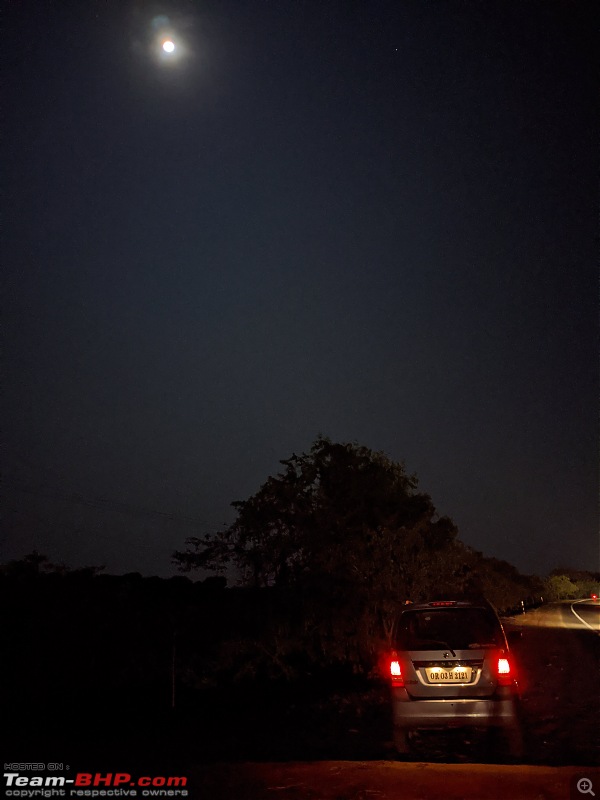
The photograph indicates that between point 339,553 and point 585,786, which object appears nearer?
point 585,786

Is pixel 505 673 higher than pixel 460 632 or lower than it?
lower

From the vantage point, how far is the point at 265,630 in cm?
2002

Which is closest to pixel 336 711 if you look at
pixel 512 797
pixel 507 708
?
pixel 507 708

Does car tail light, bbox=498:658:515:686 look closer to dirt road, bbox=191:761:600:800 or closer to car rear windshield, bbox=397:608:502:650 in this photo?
car rear windshield, bbox=397:608:502:650

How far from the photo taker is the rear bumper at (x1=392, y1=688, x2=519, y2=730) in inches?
322

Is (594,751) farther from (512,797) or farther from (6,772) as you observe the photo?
(6,772)

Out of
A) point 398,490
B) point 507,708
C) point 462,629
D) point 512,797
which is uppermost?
point 398,490

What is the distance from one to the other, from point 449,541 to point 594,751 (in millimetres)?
14033

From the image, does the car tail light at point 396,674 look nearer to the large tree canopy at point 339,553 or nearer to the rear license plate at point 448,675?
the rear license plate at point 448,675

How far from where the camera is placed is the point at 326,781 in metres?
7.02

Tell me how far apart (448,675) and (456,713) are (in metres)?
0.41

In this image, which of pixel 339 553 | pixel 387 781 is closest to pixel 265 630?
pixel 339 553

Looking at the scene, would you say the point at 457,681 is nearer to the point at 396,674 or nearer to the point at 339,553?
the point at 396,674

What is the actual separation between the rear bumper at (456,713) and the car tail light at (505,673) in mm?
169
